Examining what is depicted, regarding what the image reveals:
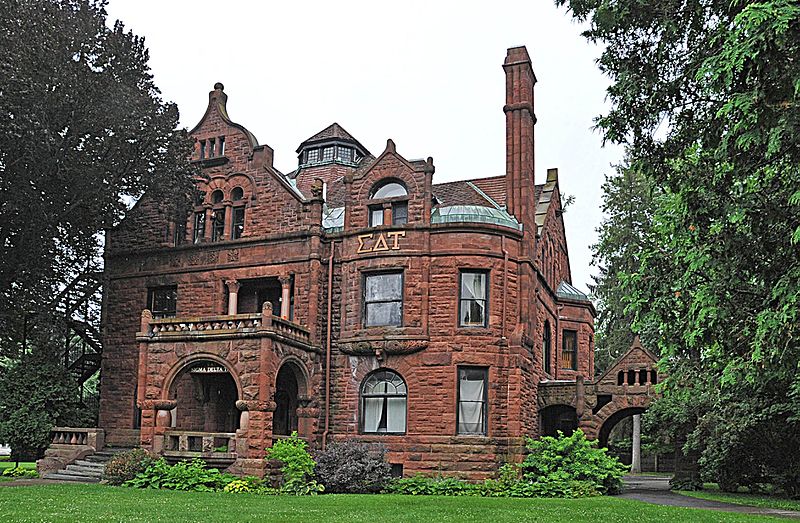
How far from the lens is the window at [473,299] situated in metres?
28.2

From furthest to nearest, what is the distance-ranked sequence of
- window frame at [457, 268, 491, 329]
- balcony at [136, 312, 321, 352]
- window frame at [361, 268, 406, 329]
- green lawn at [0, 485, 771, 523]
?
window frame at [361, 268, 406, 329], window frame at [457, 268, 491, 329], balcony at [136, 312, 321, 352], green lawn at [0, 485, 771, 523]

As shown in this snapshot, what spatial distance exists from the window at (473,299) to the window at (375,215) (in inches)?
133

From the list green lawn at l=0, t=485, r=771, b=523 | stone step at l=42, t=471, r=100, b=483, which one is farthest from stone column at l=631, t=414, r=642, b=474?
stone step at l=42, t=471, r=100, b=483

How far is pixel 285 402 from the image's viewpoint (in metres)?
30.9

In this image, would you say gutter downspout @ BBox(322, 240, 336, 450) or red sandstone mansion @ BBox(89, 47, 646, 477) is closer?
red sandstone mansion @ BBox(89, 47, 646, 477)

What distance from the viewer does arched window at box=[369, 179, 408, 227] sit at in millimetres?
29133

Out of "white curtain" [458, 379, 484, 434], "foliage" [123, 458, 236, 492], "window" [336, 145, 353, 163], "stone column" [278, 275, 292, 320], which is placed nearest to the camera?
"foliage" [123, 458, 236, 492]

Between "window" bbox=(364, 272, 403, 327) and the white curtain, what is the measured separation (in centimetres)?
291

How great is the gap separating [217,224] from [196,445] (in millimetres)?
8578

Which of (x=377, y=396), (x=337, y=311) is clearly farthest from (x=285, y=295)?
(x=377, y=396)

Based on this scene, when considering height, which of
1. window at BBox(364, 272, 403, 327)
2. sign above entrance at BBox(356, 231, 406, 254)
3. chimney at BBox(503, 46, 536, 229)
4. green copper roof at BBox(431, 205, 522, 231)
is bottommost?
window at BBox(364, 272, 403, 327)

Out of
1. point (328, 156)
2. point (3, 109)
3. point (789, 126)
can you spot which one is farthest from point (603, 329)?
point (789, 126)

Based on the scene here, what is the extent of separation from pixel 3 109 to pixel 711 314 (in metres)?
20.8

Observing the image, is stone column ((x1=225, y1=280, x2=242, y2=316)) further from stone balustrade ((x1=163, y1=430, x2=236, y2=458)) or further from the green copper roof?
the green copper roof
